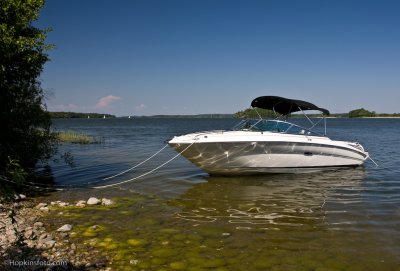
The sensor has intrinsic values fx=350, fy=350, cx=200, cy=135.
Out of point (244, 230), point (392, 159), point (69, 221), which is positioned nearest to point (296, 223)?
point (244, 230)

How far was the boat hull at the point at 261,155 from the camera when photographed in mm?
13664

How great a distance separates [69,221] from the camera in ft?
29.9

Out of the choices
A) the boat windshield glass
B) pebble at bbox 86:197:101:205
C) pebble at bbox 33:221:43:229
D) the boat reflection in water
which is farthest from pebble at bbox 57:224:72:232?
the boat windshield glass

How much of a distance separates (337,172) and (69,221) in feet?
41.2

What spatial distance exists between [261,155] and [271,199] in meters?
3.00

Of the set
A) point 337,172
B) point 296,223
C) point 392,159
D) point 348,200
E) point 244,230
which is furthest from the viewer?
point 392,159

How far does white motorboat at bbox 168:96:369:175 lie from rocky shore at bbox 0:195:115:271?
591cm

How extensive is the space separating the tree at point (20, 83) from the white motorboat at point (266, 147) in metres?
5.11

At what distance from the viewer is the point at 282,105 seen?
54.7 ft

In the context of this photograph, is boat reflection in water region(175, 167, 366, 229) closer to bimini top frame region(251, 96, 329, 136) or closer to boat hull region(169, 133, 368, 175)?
boat hull region(169, 133, 368, 175)

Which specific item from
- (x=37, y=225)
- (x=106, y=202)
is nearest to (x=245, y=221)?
(x=106, y=202)

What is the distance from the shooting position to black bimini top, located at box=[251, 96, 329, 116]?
51.6ft

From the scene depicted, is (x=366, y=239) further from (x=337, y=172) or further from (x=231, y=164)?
(x=337, y=172)

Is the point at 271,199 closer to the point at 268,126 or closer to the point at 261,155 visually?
the point at 261,155
